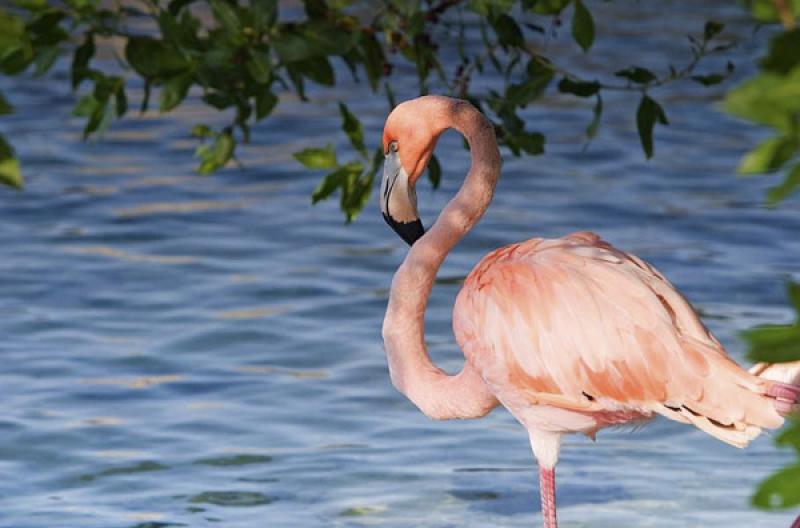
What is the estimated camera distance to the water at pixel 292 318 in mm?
5766

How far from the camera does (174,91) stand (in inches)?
148

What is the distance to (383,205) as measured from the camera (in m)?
4.51

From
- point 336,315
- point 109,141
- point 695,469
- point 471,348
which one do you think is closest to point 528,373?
point 471,348

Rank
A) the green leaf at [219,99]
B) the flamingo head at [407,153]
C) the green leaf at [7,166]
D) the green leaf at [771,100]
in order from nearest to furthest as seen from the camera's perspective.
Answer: the green leaf at [771,100], the green leaf at [7,166], the green leaf at [219,99], the flamingo head at [407,153]

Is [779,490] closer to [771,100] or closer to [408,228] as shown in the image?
[771,100]

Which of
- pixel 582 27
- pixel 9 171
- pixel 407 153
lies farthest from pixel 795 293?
pixel 407 153

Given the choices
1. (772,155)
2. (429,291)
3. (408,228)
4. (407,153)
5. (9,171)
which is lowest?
(429,291)

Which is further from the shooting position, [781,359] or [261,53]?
[261,53]

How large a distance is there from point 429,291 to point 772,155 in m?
3.30

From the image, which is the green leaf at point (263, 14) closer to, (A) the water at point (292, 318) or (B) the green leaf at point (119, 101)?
(B) the green leaf at point (119, 101)

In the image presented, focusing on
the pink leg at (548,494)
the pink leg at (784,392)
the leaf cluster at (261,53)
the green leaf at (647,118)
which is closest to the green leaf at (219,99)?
the leaf cluster at (261,53)

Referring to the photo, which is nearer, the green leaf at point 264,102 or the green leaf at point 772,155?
the green leaf at point 772,155

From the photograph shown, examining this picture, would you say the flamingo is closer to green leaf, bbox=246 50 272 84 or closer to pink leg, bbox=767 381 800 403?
pink leg, bbox=767 381 800 403

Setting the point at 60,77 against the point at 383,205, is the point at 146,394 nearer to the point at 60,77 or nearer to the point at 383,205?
the point at 383,205
